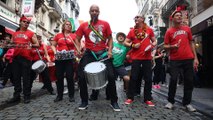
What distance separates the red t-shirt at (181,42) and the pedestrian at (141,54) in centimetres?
57

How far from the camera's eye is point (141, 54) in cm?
662

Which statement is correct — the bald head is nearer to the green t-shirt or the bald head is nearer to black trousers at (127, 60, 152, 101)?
black trousers at (127, 60, 152, 101)

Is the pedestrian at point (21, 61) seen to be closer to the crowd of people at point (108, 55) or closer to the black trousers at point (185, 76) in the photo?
the crowd of people at point (108, 55)

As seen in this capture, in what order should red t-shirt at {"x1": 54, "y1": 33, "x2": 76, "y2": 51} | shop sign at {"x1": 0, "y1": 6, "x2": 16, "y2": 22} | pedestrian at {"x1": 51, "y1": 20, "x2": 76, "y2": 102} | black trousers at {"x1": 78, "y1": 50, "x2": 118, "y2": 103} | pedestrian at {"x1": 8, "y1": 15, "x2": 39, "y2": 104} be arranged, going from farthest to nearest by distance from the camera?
shop sign at {"x1": 0, "y1": 6, "x2": 16, "y2": 22} < red t-shirt at {"x1": 54, "y1": 33, "x2": 76, "y2": 51} < pedestrian at {"x1": 51, "y1": 20, "x2": 76, "y2": 102} < pedestrian at {"x1": 8, "y1": 15, "x2": 39, "y2": 104} < black trousers at {"x1": 78, "y1": 50, "x2": 118, "y2": 103}

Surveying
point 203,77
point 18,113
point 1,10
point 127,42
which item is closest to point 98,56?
point 127,42

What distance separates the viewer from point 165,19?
1257 inches

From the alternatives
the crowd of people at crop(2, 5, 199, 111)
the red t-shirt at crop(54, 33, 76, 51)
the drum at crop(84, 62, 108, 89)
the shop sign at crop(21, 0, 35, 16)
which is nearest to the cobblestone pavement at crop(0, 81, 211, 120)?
the crowd of people at crop(2, 5, 199, 111)

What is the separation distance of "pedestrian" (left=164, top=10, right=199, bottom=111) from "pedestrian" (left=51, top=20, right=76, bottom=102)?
7.52 ft

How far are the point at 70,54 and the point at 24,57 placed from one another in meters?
1.05

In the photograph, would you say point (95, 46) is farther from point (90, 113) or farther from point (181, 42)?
point (181, 42)

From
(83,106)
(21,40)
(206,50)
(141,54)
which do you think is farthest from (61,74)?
(206,50)

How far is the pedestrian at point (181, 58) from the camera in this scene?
605 centimetres

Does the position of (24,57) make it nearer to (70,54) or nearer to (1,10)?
(70,54)

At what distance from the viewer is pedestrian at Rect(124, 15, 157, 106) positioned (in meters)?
6.58
